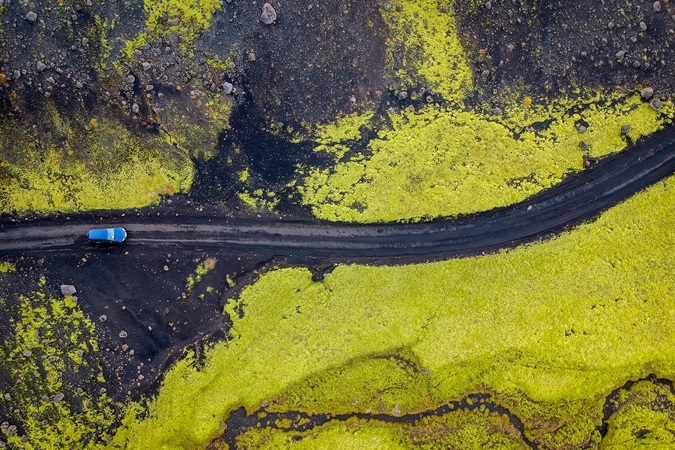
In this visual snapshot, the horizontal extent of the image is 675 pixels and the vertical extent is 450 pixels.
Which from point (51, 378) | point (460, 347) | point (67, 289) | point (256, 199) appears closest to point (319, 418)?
point (460, 347)

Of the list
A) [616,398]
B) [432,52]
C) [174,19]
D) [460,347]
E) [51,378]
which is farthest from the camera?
[432,52]

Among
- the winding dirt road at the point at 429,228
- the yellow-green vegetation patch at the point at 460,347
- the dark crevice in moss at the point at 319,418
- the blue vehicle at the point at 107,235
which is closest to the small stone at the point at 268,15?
the winding dirt road at the point at 429,228

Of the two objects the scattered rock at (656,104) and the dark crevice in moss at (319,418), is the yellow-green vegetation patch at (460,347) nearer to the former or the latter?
the dark crevice in moss at (319,418)

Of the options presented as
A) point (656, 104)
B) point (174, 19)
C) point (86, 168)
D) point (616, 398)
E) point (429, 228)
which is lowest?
point (616, 398)

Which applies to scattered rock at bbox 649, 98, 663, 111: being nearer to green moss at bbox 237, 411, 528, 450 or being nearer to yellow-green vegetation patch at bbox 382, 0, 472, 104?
yellow-green vegetation patch at bbox 382, 0, 472, 104

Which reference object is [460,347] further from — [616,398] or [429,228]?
[616,398]

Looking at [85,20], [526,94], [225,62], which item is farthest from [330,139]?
[85,20]
